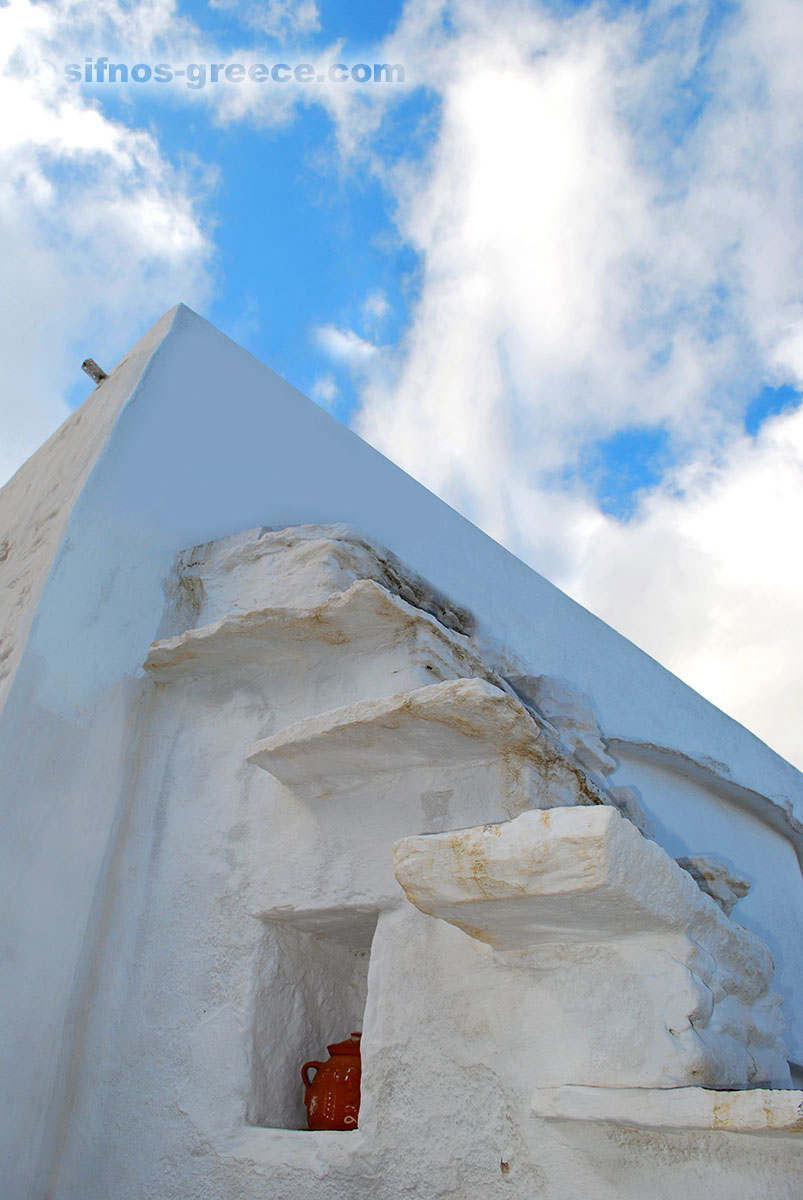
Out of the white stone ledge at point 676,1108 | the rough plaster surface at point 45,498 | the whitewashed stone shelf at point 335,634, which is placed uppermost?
the rough plaster surface at point 45,498

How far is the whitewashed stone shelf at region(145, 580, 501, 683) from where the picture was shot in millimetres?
2783

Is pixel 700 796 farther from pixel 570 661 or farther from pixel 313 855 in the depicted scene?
pixel 313 855

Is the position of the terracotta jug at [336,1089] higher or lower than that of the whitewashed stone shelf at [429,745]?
lower

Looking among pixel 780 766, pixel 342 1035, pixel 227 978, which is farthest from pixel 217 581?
pixel 780 766

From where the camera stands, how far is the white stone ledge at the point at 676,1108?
1.49 metres

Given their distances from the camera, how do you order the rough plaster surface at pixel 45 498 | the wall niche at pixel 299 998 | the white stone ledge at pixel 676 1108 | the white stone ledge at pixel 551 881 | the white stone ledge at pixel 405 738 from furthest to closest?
the rough plaster surface at pixel 45 498, the wall niche at pixel 299 998, the white stone ledge at pixel 405 738, the white stone ledge at pixel 551 881, the white stone ledge at pixel 676 1108

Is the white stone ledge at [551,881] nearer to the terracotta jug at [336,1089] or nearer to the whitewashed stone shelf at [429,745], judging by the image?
the whitewashed stone shelf at [429,745]

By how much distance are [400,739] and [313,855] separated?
0.49 meters

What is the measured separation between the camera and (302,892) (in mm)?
2473

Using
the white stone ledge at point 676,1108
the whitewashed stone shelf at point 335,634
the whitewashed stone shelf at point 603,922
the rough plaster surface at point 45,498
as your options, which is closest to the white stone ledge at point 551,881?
the whitewashed stone shelf at point 603,922

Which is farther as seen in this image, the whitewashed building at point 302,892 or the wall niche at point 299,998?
the wall niche at point 299,998

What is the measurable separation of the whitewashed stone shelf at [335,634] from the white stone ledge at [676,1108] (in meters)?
1.34

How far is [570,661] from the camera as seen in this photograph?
5570 millimetres

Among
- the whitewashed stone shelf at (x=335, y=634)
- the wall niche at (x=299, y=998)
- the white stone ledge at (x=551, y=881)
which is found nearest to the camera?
the white stone ledge at (x=551, y=881)
